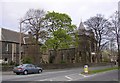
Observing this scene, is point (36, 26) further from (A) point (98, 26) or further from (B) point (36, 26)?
(A) point (98, 26)

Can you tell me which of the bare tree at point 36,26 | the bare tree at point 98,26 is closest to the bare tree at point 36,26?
the bare tree at point 36,26

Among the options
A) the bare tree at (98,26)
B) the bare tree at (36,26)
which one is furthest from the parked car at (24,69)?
the bare tree at (98,26)

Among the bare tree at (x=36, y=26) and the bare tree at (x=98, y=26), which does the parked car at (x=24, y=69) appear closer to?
the bare tree at (x=36, y=26)

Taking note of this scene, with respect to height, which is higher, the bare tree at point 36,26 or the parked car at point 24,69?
the bare tree at point 36,26

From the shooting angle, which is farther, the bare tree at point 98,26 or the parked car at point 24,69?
the bare tree at point 98,26

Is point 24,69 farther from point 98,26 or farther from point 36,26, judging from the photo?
point 98,26

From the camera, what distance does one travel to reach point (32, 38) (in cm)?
5922

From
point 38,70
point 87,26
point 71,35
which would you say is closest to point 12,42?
point 71,35

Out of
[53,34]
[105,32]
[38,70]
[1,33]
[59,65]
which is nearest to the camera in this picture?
[38,70]

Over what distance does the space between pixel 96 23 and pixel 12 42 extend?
979 inches

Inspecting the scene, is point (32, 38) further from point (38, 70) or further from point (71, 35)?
point (38, 70)

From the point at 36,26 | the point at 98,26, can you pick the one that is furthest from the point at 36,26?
the point at 98,26

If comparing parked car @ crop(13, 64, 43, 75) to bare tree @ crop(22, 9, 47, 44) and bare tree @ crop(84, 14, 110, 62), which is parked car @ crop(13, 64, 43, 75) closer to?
bare tree @ crop(22, 9, 47, 44)

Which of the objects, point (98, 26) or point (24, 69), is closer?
point (24, 69)
